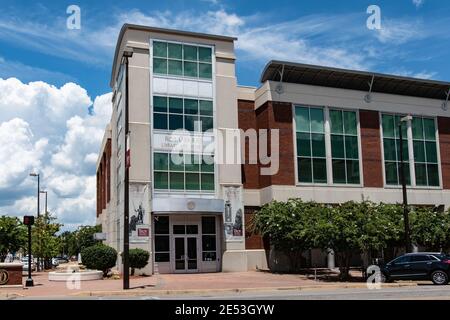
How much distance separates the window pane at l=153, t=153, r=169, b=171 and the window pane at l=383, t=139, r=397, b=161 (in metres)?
16.3

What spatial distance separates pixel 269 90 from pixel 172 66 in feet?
21.7

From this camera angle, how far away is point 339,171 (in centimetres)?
3731

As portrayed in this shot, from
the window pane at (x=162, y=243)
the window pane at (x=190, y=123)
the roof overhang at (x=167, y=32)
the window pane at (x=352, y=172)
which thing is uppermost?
the roof overhang at (x=167, y=32)

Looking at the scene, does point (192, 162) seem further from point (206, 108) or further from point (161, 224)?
point (161, 224)

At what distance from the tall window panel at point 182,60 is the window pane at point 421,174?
17.3m

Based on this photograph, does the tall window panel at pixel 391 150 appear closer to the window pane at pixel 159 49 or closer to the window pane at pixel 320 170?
the window pane at pixel 320 170

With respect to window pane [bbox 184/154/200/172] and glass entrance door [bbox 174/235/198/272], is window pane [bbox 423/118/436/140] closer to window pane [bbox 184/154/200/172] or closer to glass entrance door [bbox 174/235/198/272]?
window pane [bbox 184/154/200/172]

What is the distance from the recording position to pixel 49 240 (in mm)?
46062

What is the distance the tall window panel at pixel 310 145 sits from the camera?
36.2m

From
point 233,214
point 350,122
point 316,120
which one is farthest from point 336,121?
point 233,214

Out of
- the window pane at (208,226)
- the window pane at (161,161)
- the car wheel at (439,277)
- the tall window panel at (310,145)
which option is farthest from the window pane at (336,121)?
the car wheel at (439,277)

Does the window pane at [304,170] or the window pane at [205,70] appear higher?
the window pane at [205,70]

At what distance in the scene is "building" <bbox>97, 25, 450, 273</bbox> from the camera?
108ft
